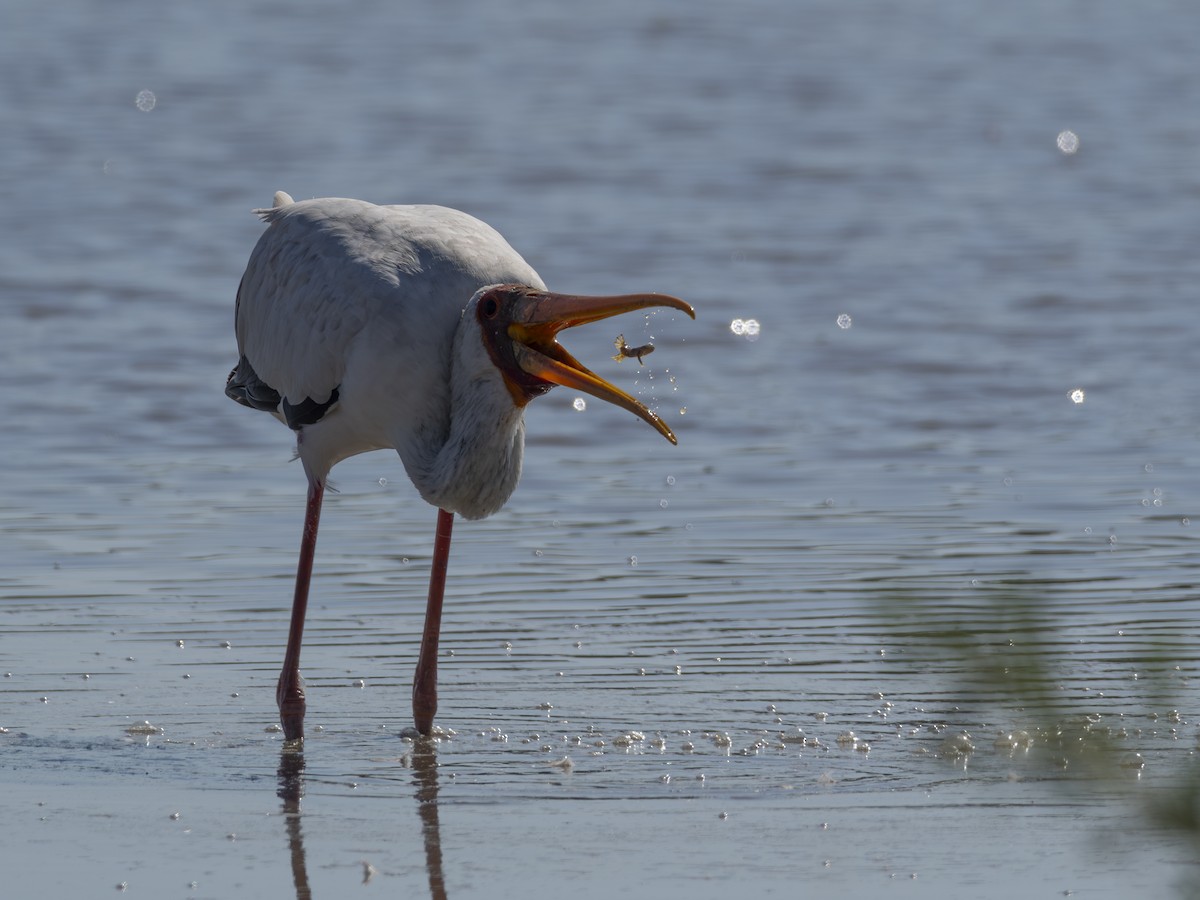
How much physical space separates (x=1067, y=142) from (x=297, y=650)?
49.0ft

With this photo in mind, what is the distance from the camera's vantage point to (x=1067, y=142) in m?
19.7

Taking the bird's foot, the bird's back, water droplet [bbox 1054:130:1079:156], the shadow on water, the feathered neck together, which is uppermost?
water droplet [bbox 1054:130:1079:156]

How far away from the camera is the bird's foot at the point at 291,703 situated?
5.84 m

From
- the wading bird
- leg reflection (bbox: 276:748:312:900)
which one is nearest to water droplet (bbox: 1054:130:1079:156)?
the wading bird

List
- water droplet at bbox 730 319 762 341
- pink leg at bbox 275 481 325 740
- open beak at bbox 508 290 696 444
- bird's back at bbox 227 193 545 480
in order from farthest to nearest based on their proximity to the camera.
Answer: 1. water droplet at bbox 730 319 762 341
2. pink leg at bbox 275 481 325 740
3. bird's back at bbox 227 193 545 480
4. open beak at bbox 508 290 696 444

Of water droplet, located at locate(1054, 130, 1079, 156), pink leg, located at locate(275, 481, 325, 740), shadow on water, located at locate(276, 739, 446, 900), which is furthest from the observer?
water droplet, located at locate(1054, 130, 1079, 156)

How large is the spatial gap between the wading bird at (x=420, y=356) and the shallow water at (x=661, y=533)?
25.4 inches

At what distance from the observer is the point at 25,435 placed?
10.0 meters

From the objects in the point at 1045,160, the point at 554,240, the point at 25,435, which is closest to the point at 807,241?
the point at 554,240

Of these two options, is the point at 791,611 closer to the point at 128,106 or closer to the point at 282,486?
the point at 282,486

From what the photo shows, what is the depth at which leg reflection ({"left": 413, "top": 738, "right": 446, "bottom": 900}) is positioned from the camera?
14.9 feet

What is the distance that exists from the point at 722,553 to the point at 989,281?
6508 millimetres

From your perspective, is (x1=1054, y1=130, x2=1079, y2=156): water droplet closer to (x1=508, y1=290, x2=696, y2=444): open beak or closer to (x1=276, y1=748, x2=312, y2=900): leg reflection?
(x1=508, y1=290, x2=696, y2=444): open beak

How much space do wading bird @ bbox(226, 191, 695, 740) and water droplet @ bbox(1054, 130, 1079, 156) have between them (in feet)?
45.7
